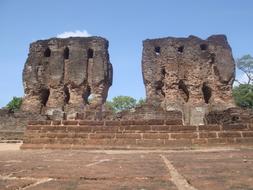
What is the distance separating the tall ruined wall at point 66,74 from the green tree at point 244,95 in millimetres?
20061

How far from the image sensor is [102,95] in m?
28.1

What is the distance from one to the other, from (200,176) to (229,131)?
493 centimetres

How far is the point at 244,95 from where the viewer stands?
142ft

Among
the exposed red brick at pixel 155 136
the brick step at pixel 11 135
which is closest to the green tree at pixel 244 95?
the brick step at pixel 11 135

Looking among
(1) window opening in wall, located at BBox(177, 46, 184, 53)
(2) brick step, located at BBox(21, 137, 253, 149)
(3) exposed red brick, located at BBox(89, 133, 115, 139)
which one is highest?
(1) window opening in wall, located at BBox(177, 46, 184, 53)

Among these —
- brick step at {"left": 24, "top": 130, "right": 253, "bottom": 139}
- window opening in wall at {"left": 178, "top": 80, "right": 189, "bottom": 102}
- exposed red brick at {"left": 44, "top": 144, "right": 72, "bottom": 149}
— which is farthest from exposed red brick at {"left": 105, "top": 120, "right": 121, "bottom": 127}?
window opening in wall at {"left": 178, "top": 80, "right": 189, "bottom": 102}

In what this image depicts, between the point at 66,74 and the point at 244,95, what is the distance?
2387 cm

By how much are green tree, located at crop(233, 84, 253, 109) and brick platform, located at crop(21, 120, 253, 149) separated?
3676cm

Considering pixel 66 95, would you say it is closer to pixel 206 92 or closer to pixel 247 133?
pixel 206 92

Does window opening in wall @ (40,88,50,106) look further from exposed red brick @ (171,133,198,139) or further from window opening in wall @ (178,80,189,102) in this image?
exposed red brick @ (171,133,198,139)

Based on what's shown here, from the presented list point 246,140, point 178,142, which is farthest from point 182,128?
point 246,140

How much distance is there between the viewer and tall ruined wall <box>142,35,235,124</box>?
27625 millimetres

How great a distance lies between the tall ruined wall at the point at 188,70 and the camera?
27625 millimetres

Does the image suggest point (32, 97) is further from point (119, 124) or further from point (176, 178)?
point (176, 178)
